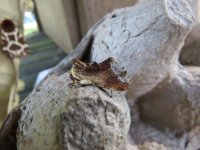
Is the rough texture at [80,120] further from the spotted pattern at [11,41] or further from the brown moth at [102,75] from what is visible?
the spotted pattern at [11,41]

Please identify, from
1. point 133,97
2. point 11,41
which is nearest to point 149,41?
point 133,97

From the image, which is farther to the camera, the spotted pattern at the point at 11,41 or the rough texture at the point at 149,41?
the spotted pattern at the point at 11,41

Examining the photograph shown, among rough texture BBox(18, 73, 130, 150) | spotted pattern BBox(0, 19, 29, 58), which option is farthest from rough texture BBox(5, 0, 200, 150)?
spotted pattern BBox(0, 19, 29, 58)

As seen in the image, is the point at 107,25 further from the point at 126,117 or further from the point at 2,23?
the point at 2,23

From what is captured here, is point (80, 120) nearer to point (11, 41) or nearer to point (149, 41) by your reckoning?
point (149, 41)

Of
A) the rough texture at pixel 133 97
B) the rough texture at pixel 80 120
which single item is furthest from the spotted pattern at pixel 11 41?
the rough texture at pixel 80 120

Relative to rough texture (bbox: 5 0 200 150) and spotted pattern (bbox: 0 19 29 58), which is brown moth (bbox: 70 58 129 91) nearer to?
rough texture (bbox: 5 0 200 150)

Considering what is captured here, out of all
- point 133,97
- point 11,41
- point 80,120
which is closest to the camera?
point 80,120

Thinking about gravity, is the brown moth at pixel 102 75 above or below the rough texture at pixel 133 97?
above
